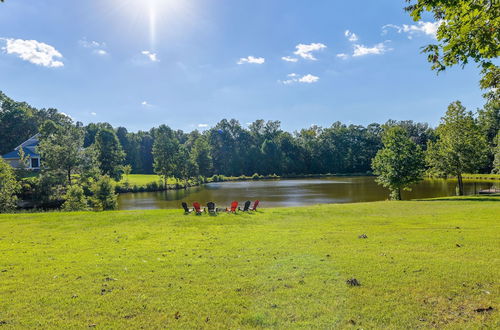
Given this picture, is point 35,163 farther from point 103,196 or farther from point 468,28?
point 468,28

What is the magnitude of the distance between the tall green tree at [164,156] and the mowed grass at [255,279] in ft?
184

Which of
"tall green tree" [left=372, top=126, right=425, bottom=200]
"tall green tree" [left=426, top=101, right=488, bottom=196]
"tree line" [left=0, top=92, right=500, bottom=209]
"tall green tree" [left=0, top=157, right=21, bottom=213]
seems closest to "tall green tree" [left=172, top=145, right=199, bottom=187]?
"tree line" [left=0, top=92, right=500, bottom=209]

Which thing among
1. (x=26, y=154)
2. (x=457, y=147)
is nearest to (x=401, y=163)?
(x=457, y=147)

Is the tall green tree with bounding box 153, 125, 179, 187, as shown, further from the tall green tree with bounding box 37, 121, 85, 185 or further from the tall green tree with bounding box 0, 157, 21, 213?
the tall green tree with bounding box 0, 157, 21, 213

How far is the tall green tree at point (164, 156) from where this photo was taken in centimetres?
6850

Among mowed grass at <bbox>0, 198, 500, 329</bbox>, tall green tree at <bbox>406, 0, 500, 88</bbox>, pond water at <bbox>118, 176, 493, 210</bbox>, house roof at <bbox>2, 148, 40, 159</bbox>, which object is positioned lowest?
pond water at <bbox>118, 176, 493, 210</bbox>

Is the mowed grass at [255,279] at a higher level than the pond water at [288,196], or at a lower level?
higher

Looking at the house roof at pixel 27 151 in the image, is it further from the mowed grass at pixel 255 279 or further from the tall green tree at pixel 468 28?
the tall green tree at pixel 468 28

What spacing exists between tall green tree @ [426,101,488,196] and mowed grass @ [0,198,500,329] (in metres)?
25.9

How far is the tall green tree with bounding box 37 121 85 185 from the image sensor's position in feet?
141

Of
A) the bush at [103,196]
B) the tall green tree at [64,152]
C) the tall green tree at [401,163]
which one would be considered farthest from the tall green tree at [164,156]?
the tall green tree at [401,163]

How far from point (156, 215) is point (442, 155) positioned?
1310 inches

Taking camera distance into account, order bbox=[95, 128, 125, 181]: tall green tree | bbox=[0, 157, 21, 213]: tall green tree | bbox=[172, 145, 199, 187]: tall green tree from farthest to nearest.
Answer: bbox=[172, 145, 199, 187]: tall green tree < bbox=[95, 128, 125, 181]: tall green tree < bbox=[0, 157, 21, 213]: tall green tree

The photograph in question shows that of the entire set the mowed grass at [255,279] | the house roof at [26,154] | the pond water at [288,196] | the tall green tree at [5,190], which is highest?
the house roof at [26,154]
